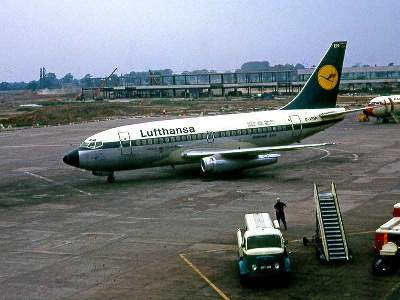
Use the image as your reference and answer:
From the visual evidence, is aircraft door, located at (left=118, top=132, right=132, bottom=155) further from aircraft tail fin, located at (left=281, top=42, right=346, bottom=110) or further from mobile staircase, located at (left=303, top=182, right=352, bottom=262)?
mobile staircase, located at (left=303, top=182, right=352, bottom=262)

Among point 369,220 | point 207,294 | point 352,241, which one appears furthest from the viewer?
point 369,220

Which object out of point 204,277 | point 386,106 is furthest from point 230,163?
point 386,106

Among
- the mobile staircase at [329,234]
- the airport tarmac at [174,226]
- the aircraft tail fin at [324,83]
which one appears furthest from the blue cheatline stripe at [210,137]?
the mobile staircase at [329,234]

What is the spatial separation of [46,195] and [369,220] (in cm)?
2419

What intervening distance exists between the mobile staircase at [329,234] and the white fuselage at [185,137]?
21642 mm

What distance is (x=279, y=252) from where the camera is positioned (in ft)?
76.3

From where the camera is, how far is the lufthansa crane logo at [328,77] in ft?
185

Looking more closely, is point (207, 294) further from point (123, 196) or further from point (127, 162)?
point (127, 162)

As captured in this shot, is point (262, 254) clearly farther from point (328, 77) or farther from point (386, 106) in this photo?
point (386, 106)

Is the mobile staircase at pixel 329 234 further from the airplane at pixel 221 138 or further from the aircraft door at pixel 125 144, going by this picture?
the aircraft door at pixel 125 144

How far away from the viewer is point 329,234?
26625 mm

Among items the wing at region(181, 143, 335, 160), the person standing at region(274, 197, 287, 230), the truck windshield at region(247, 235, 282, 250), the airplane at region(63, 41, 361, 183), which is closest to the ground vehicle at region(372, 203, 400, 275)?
the truck windshield at region(247, 235, 282, 250)

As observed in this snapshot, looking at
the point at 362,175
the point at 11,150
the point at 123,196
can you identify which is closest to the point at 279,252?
the point at 123,196

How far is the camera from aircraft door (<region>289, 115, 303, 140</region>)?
176 ft
